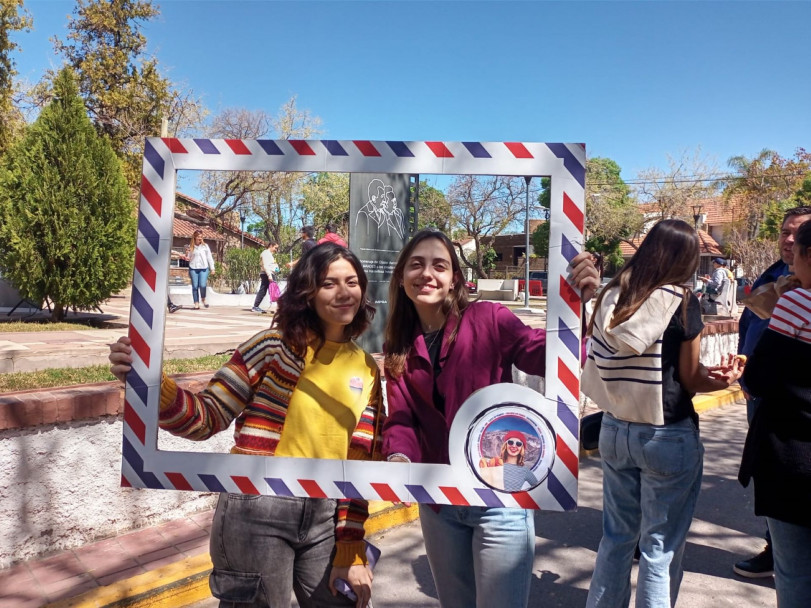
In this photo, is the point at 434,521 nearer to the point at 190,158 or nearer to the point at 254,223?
the point at 190,158

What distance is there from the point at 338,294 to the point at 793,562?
2.10 metres

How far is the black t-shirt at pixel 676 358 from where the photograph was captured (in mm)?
2557

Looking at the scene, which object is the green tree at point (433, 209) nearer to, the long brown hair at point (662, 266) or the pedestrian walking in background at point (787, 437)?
the long brown hair at point (662, 266)

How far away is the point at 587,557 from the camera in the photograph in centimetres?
404

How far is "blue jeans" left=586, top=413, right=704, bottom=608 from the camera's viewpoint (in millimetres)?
2561

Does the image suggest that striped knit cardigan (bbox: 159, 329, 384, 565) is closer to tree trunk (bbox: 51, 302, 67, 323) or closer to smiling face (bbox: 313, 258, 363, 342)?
smiling face (bbox: 313, 258, 363, 342)

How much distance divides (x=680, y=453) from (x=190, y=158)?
91.0 inches

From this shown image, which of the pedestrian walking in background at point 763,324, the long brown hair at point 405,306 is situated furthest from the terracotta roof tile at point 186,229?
the pedestrian walking in background at point 763,324

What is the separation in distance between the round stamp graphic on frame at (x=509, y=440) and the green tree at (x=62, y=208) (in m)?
9.45

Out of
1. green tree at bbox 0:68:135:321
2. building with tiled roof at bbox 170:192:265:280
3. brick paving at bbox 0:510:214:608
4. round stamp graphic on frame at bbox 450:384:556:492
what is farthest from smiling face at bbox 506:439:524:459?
green tree at bbox 0:68:135:321

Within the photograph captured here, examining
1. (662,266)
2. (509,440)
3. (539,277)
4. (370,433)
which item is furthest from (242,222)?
(662,266)

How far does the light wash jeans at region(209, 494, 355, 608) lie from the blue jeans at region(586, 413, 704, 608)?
4.70ft

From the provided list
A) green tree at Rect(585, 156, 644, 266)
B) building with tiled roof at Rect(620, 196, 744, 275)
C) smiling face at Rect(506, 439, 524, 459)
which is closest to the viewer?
smiling face at Rect(506, 439, 524, 459)

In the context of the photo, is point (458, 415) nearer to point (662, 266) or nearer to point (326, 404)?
point (326, 404)
